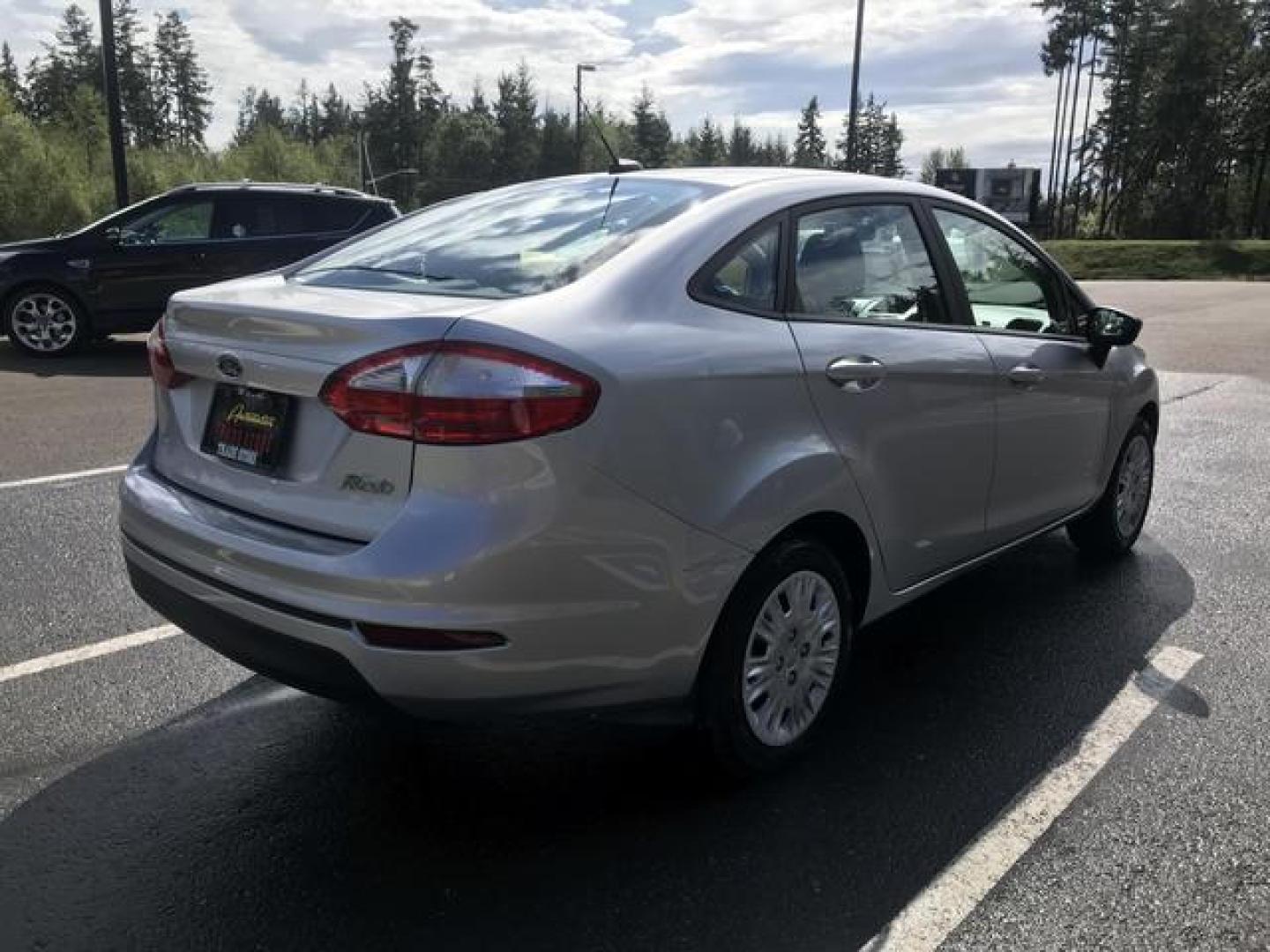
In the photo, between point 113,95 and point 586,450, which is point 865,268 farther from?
point 113,95

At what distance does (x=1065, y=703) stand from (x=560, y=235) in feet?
7.33

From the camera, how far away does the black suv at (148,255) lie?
1114 centimetres

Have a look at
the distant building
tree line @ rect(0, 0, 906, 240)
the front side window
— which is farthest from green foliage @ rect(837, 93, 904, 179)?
the front side window

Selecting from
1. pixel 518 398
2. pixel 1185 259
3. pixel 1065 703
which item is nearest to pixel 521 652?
pixel 518 398

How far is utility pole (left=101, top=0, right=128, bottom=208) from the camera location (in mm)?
14438

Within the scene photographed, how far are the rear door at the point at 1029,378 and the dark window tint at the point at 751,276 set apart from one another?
1.00 m

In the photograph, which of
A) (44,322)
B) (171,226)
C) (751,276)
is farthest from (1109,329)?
(44,322)

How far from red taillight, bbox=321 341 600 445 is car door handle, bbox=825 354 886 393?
0.89 metres

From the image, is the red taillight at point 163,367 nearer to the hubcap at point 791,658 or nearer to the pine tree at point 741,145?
the hubcap at point 791,658

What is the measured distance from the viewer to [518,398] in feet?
8.07

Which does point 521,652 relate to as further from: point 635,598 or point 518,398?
point 518,398

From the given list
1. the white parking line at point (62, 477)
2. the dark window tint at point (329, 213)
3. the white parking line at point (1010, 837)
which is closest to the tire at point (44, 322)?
the dark window tint at point (329, 213)

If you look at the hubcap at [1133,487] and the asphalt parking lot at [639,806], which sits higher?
the hubcap at [1133,487]

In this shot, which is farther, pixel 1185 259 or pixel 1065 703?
pixel 1185 259
